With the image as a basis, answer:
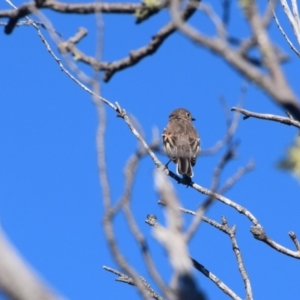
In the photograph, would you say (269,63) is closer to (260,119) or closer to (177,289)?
A: (177,289)

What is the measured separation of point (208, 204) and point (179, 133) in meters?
11.1

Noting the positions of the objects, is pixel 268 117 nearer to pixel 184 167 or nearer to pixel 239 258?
pixel 239 258

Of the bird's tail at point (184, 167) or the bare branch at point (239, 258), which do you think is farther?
the bird's tail at point (184, 167)

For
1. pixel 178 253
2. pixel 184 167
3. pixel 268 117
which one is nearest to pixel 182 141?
pixel 184 167

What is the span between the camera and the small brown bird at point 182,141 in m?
12.5

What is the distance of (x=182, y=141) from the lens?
13.6 metres

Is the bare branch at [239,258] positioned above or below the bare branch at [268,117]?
below

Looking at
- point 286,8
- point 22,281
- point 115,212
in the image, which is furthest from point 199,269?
point 22,281

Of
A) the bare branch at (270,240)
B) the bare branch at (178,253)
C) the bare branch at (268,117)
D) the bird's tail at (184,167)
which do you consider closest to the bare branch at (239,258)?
the bare branch at (270,240)

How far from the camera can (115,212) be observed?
2973 millimetres

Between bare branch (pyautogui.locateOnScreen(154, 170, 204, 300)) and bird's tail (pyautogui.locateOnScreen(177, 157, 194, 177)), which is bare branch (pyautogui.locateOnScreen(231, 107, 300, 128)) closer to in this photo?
bare branch (pyautogui.locateOnScreen(154, 170, 204, 300))

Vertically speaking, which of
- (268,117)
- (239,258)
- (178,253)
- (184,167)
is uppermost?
(184,167)

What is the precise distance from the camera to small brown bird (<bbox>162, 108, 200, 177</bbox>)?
12.5m

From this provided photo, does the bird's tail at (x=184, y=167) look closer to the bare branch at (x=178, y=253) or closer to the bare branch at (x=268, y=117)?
the bare branch at (x=268, y=117)
